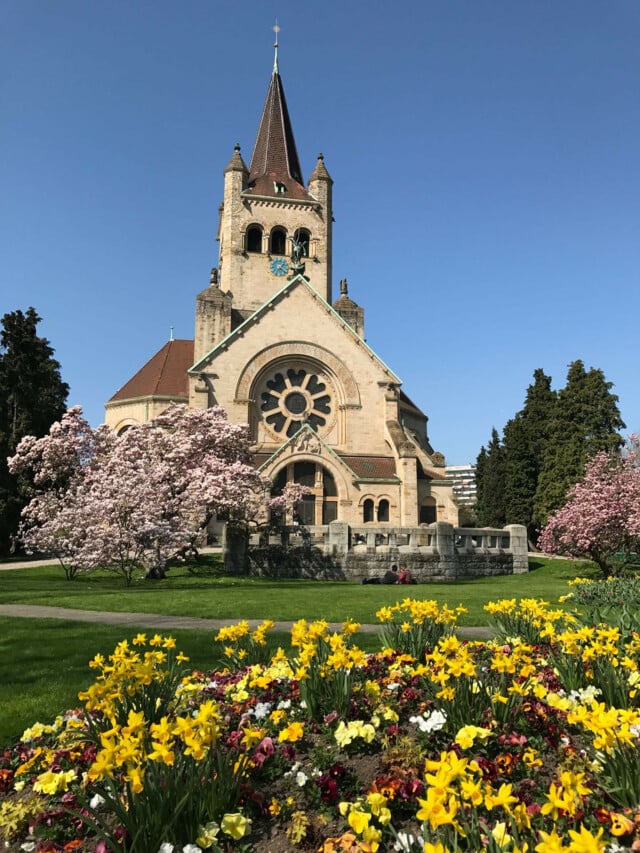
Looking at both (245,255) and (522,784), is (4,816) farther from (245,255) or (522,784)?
(245,255)

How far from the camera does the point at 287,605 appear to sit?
14.4m

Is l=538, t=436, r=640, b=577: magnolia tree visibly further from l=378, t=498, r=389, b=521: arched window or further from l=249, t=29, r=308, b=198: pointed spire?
l=249, t=29, r=308, b=198: pointed spire

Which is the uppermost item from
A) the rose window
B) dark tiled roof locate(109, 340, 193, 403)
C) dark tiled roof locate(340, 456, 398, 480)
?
dark tiled roof locate(109, 340, 193, 403)

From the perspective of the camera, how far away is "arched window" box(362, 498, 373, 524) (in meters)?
35.2

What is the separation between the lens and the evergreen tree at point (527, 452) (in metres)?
49.7

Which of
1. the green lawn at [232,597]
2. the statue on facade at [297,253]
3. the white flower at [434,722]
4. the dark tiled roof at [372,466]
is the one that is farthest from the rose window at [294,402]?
the white flower at [434,722]

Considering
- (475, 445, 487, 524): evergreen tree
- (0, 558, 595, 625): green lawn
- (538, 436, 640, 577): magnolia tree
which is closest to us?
(0, 558, 595, 625): green lawn

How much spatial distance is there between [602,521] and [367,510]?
13040 millimetres

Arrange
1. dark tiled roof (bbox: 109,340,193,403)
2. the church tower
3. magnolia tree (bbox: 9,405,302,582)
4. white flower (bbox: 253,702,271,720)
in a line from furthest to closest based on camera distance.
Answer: the church tower, dark tiled roof (bbox: 109,340,193,403), magnolia tree (bbox: 9,405,302,582), white flower (bbox: 253,702,271,720)

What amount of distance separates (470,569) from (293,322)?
18.8m

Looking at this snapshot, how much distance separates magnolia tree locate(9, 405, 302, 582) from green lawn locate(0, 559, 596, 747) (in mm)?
1262

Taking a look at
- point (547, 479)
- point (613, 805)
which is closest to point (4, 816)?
point (613, 805)

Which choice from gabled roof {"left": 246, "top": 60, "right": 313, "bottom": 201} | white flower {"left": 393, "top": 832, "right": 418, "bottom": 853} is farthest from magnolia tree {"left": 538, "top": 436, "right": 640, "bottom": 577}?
gabled roof {"left": 246, "top": 60, "right": 313, "bottom": 201}

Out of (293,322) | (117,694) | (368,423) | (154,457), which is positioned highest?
(293,322)
